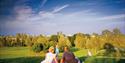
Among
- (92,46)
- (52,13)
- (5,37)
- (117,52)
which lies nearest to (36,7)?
(52,13)

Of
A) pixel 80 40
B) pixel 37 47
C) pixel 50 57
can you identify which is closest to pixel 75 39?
pixel 80 40

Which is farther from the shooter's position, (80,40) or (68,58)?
(80,40)

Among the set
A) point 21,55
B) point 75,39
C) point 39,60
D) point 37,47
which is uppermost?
point 75,39

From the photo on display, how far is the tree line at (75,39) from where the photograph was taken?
792 centimetres

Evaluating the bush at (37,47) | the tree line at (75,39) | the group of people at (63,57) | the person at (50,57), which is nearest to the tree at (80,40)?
the tree line at (75,39)

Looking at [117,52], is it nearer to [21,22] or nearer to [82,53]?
[82,53]

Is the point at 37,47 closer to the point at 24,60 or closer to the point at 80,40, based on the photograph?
the point at 24,60

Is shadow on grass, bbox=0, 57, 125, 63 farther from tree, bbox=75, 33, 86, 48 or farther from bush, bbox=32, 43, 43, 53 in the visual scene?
tree, bbox=75, 33, 86, 48

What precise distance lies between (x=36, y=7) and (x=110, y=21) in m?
1.63

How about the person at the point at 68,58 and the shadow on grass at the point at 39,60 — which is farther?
the shadow on grass at the point at 39,60

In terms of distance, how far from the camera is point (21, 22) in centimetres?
830

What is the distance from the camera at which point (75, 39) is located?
8070 millimetres

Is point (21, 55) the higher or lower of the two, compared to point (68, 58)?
higher

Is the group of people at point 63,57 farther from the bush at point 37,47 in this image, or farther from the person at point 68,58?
the bush at point 37,47
